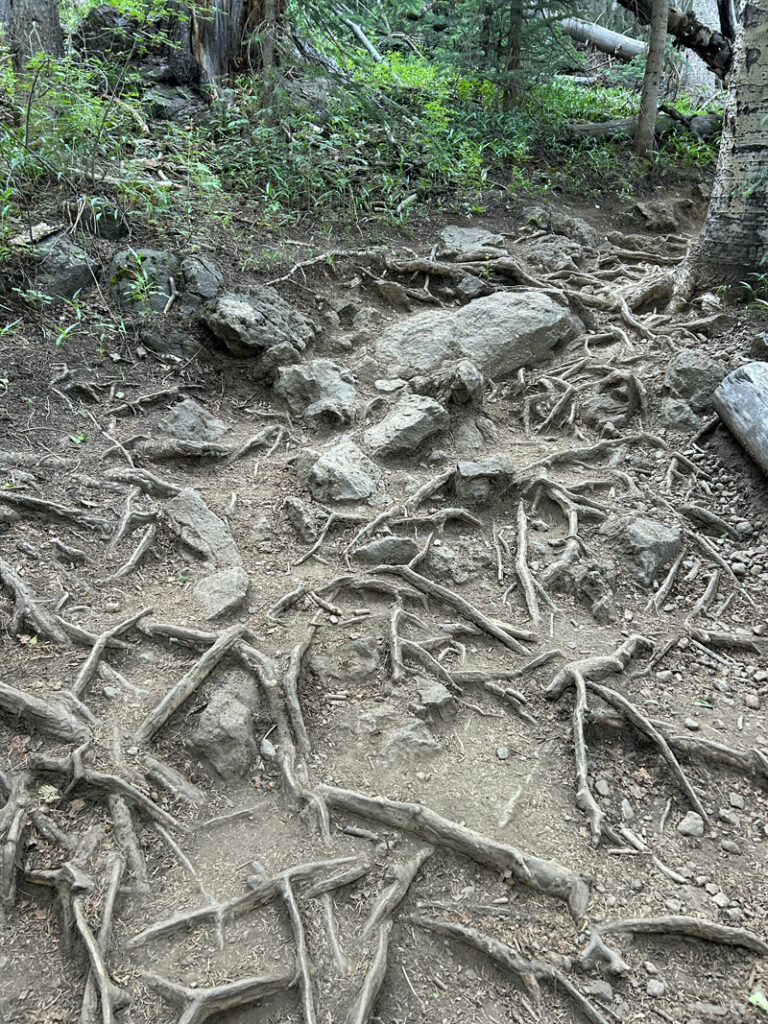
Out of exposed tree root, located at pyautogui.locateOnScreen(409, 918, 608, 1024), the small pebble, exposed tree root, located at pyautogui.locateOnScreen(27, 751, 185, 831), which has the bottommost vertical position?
the small pebble

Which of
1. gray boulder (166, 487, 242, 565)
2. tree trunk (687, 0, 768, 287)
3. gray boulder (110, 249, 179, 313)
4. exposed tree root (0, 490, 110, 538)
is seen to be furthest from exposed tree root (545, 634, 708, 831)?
gray boulder (110, 249, 179, 313)

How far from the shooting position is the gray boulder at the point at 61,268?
6789 mm

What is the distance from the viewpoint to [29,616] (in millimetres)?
4008

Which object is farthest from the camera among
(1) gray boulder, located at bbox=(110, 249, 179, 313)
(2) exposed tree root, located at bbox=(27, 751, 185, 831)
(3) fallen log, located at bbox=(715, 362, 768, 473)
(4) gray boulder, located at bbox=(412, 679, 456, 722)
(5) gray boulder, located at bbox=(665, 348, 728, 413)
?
(1) gray boulder, located at bbox=(110, 249, 179, 313)

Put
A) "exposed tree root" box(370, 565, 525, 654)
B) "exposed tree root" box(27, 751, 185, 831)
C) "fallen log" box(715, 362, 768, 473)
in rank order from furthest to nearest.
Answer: "fallen log" box(715, 362, 768, 473), "exposed tree root" box(370, 565, 525, 654), "exposed tree root" box(27, 751, 185, 831)

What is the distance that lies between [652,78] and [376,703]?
12544 millimetres

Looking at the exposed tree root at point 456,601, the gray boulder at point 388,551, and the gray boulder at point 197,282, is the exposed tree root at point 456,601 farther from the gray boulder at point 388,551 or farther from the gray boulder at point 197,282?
the gray boulder at point 197,282

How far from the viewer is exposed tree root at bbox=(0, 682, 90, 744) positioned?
3.45m

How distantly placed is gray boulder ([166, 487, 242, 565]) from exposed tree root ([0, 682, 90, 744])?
1.59 metres

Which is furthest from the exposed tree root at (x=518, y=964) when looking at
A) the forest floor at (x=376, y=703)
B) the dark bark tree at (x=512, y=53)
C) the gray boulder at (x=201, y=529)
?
the dark bark tree at (x=512, y=53)

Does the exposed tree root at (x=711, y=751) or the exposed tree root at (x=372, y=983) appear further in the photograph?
the exposed tree root at (x=711, y=751)

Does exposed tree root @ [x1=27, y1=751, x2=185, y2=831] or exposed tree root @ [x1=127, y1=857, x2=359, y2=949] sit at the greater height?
exposed tree root @ [x1=27, y1=751, x2=185, y2=831]

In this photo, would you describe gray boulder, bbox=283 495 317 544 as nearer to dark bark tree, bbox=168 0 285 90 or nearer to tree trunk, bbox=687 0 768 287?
tree trunk, bbox=687 0 768 287

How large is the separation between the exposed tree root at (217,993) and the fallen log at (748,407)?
4964 millimetres
